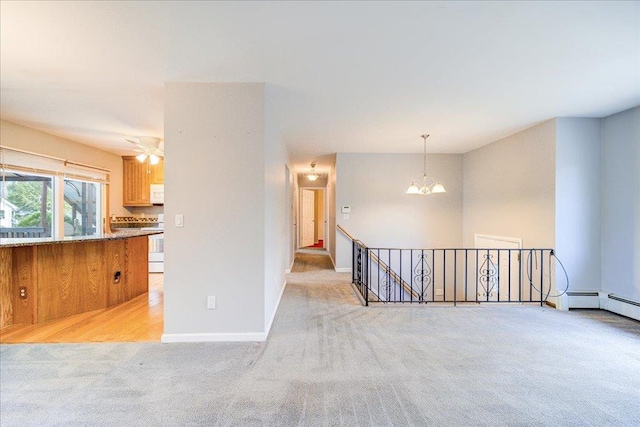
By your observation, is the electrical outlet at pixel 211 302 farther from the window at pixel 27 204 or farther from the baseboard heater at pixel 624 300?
the baseboard heater at pixel 624 300

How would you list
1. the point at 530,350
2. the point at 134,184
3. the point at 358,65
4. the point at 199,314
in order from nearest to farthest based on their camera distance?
the point at 358,65
the point at 530,350
the point at 199,314
the point at 134,184

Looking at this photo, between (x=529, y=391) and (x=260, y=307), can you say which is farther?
(x=260, y=307)

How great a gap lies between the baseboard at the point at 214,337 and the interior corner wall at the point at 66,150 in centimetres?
369

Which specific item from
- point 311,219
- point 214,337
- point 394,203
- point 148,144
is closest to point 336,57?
point 214,337

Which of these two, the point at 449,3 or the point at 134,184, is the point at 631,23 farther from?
the point at 134,184

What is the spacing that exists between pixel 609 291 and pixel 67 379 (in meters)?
5.87

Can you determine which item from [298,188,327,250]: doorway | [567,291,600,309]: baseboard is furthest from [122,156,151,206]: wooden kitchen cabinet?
[567,291,600,309]: baseboard

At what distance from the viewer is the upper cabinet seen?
21.2ft

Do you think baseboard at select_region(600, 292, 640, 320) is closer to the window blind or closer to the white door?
the window blind

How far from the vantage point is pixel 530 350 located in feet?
9.27

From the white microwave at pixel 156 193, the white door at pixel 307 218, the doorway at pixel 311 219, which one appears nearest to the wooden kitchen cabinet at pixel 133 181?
the white microwave at pixel 156 193

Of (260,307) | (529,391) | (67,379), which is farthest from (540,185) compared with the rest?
(67,379)

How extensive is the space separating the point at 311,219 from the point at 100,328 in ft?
29.8

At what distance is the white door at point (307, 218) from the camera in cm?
1147
